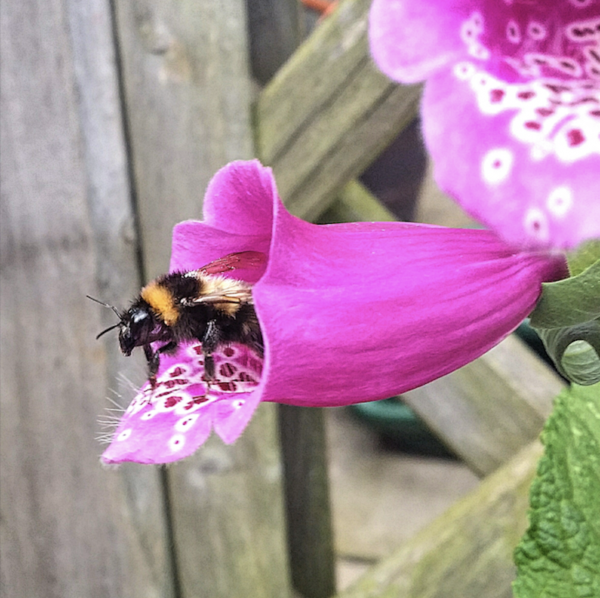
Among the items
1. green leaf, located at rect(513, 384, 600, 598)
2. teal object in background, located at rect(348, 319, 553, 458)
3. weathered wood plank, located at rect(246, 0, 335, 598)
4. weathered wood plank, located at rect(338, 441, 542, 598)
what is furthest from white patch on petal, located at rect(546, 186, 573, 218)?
teal object in background, located at rect(348, 319, 553, 458)

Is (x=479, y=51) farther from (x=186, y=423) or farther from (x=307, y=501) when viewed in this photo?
(x=307, y=501)

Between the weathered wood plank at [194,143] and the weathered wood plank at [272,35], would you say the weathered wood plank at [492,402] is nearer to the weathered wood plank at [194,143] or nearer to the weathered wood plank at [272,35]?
the weathered wood plank at [194,143]

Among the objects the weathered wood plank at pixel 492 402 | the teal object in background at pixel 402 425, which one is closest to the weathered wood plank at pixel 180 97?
the weathered wood plank at pixel 492 402

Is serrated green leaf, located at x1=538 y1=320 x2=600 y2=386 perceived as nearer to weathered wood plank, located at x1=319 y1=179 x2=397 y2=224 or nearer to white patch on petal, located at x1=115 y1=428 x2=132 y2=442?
white patch on petal, located at x1=115 y1=428 x2=132 y2=442

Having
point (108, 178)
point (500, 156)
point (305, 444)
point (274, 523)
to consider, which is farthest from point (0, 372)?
point (500, 156)

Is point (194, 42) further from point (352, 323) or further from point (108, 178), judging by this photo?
point (352, 323)

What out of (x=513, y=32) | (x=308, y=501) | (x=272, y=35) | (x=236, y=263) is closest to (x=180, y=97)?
(x=272, y=35)
